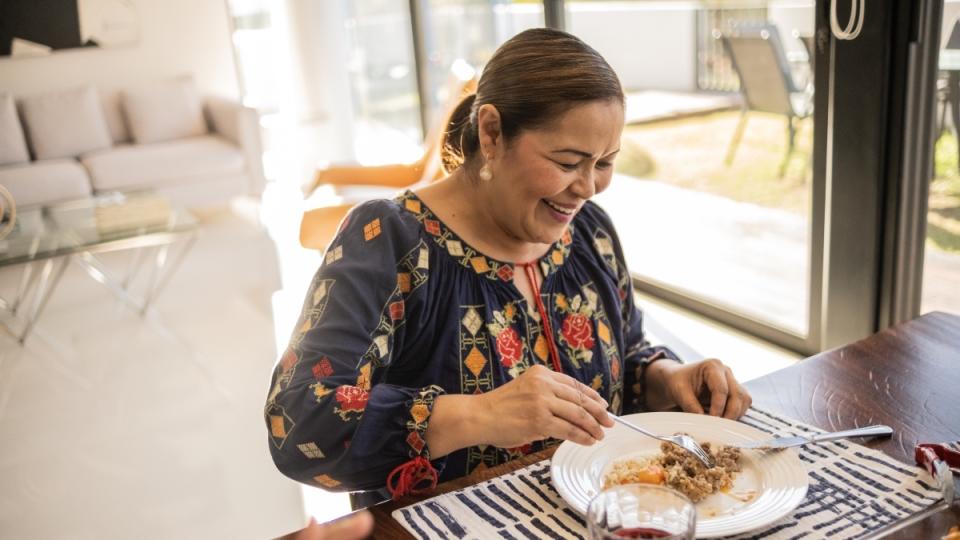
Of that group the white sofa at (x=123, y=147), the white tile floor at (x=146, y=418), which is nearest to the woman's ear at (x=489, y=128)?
the white tile floor at (x=146, y=418)

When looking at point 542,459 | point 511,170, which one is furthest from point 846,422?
point 511,170

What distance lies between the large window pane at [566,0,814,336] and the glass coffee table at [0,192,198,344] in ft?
6.90

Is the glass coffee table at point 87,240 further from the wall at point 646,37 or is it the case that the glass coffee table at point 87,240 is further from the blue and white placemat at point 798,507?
the blue and white placemat at point 798,507

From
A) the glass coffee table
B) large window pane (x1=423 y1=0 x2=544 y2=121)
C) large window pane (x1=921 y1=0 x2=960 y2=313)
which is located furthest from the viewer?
large window pane (x1=423 y1=0 x2=544 y2=121)

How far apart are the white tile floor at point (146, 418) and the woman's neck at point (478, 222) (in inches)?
50.0

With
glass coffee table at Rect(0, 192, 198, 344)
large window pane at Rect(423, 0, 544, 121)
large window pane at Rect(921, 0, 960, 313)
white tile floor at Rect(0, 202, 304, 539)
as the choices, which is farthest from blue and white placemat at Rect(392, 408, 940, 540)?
large window pane at Rect(423, 0, 544, 121)

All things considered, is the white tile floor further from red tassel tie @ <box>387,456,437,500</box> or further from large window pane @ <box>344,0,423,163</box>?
large window pane @ <box>344,0,423,163</box>

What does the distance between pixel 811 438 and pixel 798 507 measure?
0.49ft

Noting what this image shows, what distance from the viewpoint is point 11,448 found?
2.85 m

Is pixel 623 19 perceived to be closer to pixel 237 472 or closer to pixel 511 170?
pixel 237 472

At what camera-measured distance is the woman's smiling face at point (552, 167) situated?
123 cm

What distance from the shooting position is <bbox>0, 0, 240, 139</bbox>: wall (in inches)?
228

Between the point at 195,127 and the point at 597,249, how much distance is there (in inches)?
201

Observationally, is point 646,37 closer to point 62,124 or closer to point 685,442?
point 685,442
